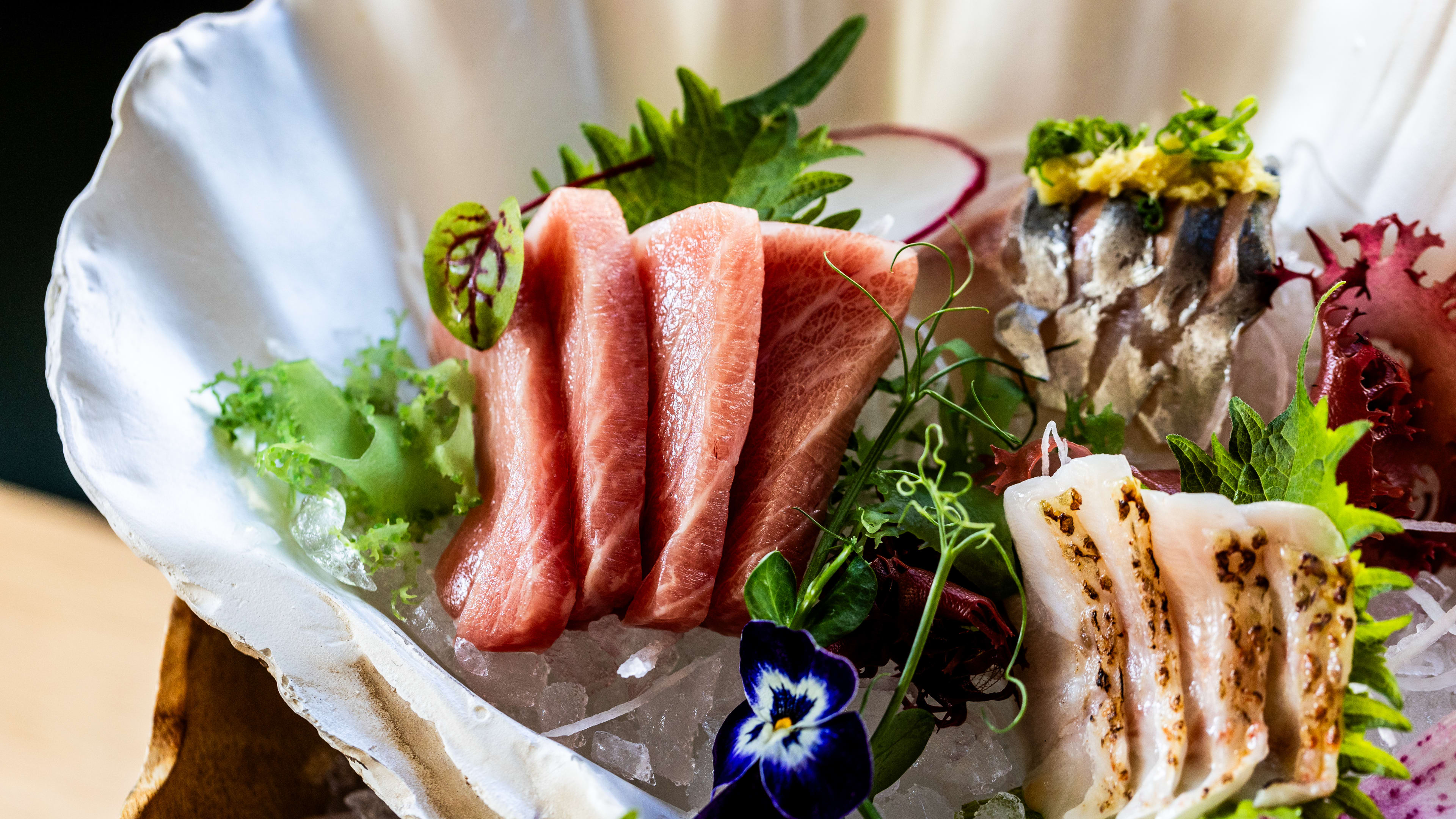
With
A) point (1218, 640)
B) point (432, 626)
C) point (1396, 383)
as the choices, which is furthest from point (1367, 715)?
point (432, 626)

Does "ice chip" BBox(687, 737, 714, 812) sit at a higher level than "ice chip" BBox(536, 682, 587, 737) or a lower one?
lower

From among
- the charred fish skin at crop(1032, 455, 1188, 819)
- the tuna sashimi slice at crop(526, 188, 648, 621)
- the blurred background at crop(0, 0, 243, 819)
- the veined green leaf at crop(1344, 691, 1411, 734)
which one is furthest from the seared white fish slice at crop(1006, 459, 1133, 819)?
the blurred background at crop(0, 0, 243, 819)

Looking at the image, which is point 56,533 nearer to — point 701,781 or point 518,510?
point 518,510

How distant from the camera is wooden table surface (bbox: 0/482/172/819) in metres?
1.99

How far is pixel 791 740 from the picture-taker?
1051 millimetres

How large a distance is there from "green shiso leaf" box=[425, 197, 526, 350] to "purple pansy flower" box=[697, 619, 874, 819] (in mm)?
670

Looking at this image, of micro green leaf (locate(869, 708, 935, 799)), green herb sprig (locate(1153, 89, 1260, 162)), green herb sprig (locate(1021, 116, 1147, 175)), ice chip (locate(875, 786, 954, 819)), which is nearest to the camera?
micro green leaf (locate(869, 708, 935, 799))

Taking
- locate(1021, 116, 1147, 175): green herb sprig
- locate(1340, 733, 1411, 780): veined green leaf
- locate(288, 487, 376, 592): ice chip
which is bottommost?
locate(288, 487, 376, 592): ice chip

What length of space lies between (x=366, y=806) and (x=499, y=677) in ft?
1.13

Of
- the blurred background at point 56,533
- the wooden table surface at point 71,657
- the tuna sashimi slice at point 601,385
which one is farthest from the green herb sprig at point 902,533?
the blurred background at point 56,533

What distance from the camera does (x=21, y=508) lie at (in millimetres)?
2402

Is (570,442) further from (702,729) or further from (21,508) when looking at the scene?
(21,508)

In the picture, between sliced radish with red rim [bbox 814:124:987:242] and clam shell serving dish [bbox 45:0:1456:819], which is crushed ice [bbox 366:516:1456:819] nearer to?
clam shell serving dish [bbox 45:0:1456:819]

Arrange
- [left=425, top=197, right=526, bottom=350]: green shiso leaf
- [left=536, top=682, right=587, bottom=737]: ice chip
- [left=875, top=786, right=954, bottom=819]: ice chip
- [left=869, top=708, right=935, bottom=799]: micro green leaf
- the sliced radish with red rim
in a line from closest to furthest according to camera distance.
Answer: [left=869, top=708, right=935, bottom=799]: micro green leaf, [left=875, top=786, right=954, bottom=819]: ice chip, [left=536, top=682, right=587, bottom=737]: ice chip, [left=425, top=197, right=526, bottom=350]: green shiso leaf, the sliced radish with red rim
